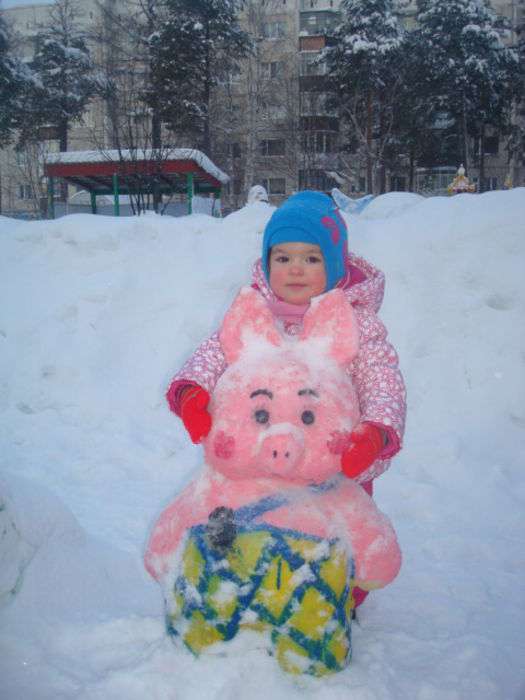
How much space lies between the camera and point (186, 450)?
428 centimetres

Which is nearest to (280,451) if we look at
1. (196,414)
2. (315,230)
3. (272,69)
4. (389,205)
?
(196,414)

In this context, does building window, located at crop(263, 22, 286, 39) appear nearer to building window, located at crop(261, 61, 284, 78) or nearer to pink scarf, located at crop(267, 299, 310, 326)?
building window, located at crop(261, 61, 284, 78)

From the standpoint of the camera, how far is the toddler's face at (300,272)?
202 centimetres

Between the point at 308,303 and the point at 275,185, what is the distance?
26.7m

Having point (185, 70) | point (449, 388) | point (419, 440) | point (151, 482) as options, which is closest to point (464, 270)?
point (449, 388)

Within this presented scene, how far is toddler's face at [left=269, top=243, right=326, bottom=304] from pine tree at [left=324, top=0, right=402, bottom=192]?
60.2ft

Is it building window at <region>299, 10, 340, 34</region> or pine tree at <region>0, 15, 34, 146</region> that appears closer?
pine tree at <region>0, 15, 34, 146</region>

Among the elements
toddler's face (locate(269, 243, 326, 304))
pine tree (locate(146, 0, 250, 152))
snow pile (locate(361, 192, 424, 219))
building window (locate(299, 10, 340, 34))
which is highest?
building window (locate(299, 10, 340, 34))

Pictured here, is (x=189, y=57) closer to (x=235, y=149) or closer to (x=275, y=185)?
(x=235, y=149)

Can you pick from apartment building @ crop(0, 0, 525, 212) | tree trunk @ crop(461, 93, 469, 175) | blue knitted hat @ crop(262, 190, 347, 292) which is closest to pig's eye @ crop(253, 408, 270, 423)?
blue knitted hat @ crop(262, 190, 347, 292)

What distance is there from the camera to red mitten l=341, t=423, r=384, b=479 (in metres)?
1.57

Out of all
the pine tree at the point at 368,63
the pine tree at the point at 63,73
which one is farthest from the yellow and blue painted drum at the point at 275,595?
the pine tree at the point at 63,73

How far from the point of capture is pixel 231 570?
1.54 m

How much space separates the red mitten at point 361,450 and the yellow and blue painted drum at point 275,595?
209 millimetres
